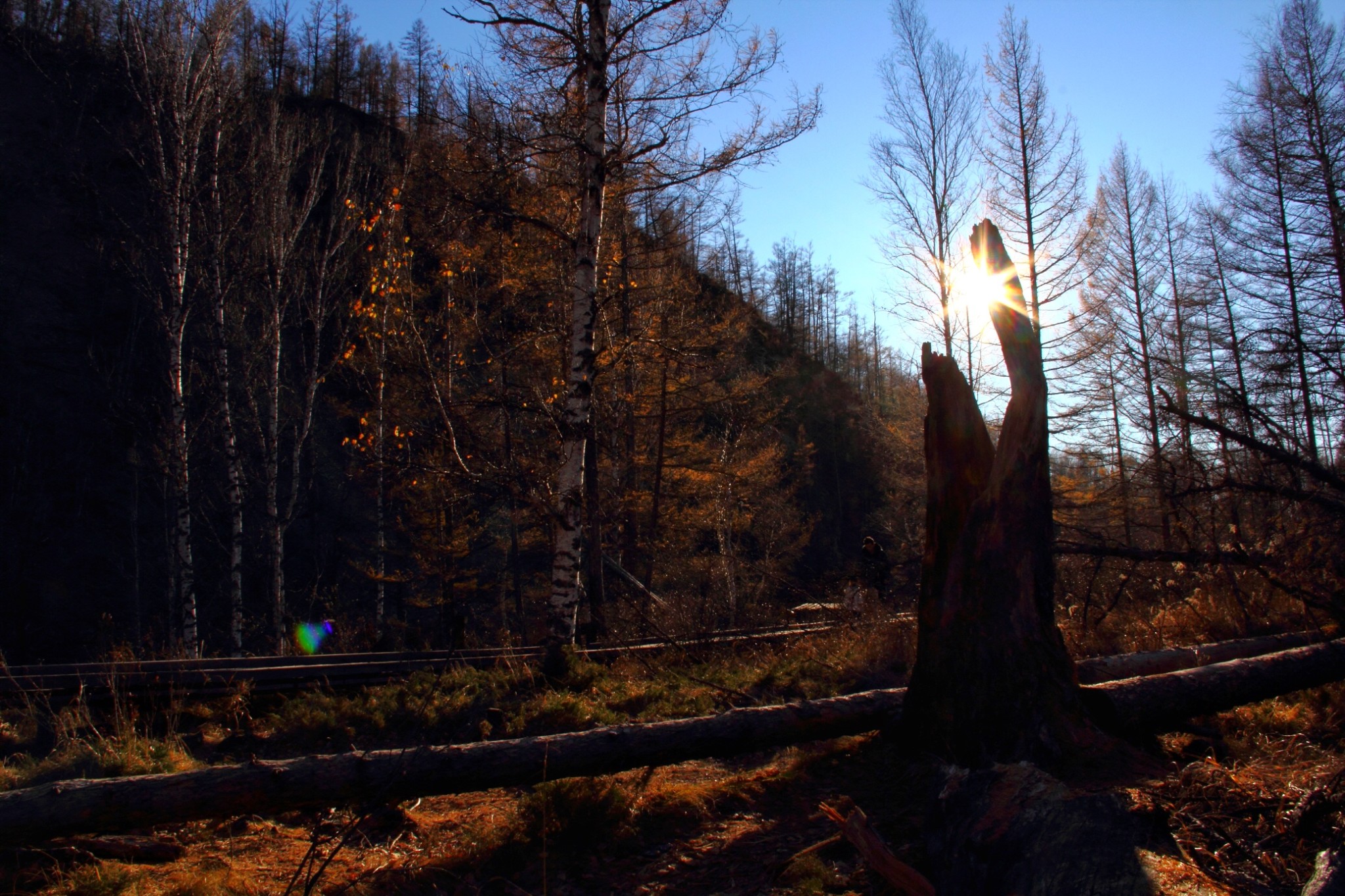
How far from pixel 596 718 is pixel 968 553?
3654 millimetres

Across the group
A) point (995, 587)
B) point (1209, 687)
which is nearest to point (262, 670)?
point (995, 587)

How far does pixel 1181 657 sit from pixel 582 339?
661cm

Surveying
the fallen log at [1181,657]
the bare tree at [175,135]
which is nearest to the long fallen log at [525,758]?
the fallen log at [1181,657]

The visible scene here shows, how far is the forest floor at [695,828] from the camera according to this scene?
9.30 feet

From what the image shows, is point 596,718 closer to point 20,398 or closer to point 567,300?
point 567,300

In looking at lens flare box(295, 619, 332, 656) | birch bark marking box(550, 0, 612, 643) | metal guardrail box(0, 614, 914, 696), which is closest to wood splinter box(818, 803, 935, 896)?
metal guardrail box(0, 614, 914, 696)

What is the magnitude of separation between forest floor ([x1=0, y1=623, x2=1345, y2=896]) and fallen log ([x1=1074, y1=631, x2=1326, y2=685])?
0.66 m

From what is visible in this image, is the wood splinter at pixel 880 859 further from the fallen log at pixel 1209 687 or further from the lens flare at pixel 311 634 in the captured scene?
the lens flare at pixel 311 634

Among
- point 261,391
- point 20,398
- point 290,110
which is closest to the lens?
point 20,398

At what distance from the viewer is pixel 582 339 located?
26.5 feet

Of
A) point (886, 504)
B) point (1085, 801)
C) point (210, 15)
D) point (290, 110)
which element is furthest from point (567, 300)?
point (290, 110)

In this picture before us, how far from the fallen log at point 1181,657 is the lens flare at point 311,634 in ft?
54.9

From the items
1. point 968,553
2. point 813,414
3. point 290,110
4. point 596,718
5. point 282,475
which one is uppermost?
point 290,110

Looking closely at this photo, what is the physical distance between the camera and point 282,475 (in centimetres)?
2720
